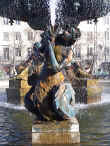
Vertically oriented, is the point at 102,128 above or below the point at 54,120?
below

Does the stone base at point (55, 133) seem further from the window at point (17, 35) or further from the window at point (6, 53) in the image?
the window at point (6, 53)

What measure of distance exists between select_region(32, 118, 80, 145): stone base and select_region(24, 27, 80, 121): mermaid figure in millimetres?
135

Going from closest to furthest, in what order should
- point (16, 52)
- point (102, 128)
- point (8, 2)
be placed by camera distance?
point (102, 128), point (8, 2), point (16, 52)

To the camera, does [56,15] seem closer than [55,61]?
No

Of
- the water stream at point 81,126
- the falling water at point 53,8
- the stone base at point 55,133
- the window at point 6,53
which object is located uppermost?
the falling water at point 53,8

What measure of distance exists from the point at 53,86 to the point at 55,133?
765mm

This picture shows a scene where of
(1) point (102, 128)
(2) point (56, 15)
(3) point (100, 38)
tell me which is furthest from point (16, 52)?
(1) point (102, 128)

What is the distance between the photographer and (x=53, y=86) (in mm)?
4844

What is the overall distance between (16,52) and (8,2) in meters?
34.5

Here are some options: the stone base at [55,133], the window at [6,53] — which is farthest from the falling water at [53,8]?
the window at [6,53]

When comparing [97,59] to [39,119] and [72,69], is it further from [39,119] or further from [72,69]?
[39,119]

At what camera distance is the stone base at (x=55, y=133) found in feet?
15.6

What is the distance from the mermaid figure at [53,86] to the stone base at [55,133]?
0.44ft

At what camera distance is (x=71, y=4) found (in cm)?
931
